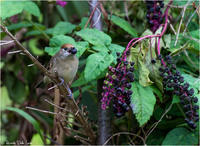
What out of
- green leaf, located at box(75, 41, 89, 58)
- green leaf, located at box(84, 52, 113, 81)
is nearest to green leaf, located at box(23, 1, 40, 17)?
green leaf, located at box(75, 41, 89, 58)

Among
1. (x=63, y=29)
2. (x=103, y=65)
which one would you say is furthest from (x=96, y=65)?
(x=63, y=29)

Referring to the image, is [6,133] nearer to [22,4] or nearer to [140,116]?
[22,4]

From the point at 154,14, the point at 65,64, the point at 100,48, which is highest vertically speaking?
the point at 154,14

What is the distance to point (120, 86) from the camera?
1144mm

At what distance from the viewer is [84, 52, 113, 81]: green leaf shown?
1128 millimetres

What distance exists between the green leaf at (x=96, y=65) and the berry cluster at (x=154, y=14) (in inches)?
17.1

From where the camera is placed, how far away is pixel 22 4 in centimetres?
155

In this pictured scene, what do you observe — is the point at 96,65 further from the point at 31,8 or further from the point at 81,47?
the point at 31,8

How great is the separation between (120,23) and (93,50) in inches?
11.0

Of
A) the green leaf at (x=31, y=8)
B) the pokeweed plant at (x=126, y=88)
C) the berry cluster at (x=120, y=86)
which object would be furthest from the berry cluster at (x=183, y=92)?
the green leaf at (x=31, y=8)

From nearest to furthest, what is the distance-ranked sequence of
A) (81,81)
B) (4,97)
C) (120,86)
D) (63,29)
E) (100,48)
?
(120,86)
(100,48)
(81,81)
(63,29)
(4,97)

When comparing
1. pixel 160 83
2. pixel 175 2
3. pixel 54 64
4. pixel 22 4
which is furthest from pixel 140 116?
pixel 22 4

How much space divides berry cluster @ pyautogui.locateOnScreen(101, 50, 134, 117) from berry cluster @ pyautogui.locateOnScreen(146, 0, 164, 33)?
0.44 m

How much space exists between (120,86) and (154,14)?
53 centimetres
